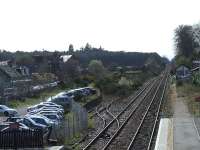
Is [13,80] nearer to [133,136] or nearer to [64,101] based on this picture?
[64,101]

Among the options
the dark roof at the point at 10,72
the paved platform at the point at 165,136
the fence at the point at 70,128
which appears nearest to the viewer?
the paved platform at the point at 165,136

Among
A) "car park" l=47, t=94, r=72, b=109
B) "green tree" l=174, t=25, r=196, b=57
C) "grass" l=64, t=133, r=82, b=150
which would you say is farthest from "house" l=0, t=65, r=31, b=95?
"green tree" l=174, t=25, r=196, b=57

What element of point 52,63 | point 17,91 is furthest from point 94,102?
point 52,63

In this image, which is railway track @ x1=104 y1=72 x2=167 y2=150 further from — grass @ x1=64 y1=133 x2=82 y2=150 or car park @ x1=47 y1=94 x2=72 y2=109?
car park @ x1=47 y1=94 x2=72 y2=109

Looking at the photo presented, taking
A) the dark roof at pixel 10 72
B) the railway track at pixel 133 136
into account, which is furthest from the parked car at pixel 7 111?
the dark roof at pixel 10 72

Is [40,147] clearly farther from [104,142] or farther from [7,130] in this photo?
[104,142]

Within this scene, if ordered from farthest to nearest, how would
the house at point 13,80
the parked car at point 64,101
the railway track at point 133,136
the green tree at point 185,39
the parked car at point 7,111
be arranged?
the green tree at point 185,39 < the house at point 13,80 < the parked car at point 64,101 < the parked car at point 7,111 < the railway track at point 133,136

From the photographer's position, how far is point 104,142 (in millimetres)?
28094

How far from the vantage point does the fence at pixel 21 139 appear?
2303 centimetres

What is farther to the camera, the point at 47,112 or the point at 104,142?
the point at 47,112

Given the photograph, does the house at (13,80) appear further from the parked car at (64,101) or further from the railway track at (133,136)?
the railway track at (133,136)

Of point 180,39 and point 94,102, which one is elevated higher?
point 180,39

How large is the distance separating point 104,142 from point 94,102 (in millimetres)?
31609

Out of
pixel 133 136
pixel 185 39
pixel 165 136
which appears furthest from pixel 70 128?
pixel 185 39
